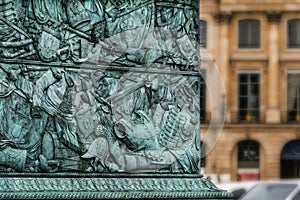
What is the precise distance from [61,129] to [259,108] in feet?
135

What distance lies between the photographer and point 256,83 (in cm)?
5159

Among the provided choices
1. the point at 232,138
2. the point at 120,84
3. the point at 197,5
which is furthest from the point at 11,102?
the point at 232,138

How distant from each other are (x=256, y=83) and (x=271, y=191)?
31.9 meters

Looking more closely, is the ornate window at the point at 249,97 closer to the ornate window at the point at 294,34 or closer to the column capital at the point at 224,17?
the ornate window at the point at 294,34

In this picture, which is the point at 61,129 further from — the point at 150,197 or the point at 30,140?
the point at 150,197

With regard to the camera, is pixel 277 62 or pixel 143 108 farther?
pixel 277 62

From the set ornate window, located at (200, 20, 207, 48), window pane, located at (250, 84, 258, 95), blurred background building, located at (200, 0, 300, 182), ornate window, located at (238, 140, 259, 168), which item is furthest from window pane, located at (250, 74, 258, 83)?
ornate window, located at (238, 140, 259, 168)

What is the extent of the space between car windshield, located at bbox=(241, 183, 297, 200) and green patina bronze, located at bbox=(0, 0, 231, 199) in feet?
25.8

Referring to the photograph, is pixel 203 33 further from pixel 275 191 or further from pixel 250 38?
pixel 275 191

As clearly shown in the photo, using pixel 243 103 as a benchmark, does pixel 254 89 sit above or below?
above

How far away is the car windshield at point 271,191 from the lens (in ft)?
63.5

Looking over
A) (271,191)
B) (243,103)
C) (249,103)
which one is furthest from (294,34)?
(271,191)

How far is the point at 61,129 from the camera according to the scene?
35.5ft

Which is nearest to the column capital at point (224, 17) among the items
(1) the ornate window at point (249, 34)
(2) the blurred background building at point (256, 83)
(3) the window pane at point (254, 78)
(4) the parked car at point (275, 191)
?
(2) the blurred background building at point (256, 83)
